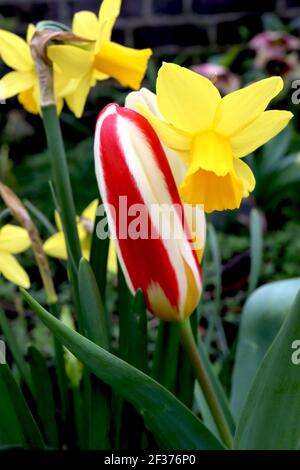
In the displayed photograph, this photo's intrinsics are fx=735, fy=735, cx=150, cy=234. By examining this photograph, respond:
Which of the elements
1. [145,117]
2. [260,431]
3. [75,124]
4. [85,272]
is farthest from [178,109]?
[75,124]

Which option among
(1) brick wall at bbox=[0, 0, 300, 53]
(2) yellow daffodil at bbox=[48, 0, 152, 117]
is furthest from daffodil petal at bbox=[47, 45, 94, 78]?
(1) brick wall at bbox=[0, 0, 300, 53]

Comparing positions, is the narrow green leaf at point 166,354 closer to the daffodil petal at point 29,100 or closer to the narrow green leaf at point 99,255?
the narrow green leaf at point 99,255

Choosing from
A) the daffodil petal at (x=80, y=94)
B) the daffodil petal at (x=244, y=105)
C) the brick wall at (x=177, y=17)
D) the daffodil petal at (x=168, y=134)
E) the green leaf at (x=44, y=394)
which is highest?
the brick wall at (x=177, y=17)

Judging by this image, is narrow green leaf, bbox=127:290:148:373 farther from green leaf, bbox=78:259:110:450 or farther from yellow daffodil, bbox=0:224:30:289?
yellow daffodil, bbox=0:224:30:289

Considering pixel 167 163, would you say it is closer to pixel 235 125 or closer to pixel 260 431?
pixel 235 125

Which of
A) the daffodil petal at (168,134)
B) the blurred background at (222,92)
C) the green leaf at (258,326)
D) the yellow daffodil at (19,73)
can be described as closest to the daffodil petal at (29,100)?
the yellow daffodil at (19,73)
